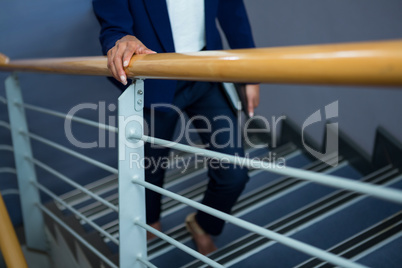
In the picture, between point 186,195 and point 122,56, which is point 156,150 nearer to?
point 122,56

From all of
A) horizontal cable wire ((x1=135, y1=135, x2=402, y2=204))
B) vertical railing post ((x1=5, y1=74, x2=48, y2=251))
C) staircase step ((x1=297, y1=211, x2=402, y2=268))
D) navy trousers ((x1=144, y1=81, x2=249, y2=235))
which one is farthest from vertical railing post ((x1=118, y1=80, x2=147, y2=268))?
vertical railing post ((x1=5, y1=74, x2=48, y2=251))

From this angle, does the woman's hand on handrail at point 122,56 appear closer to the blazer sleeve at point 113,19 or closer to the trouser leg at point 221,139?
the blazer sleeve at point 113,19

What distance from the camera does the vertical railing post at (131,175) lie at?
3.23 ft

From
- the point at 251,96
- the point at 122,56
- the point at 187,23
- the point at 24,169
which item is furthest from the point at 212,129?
the point at 24,169

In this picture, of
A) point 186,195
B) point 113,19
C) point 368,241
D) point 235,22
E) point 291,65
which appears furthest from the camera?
point 186,195

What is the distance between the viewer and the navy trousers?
147 cm

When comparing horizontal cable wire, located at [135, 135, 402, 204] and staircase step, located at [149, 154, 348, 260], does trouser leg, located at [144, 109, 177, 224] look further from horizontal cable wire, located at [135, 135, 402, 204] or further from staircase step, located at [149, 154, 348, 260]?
horizontal cable wire, located at [135, 135, 402, 204]

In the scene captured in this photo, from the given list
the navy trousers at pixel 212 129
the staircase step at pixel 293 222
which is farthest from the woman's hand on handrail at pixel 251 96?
the staircase step at pixel 293 222

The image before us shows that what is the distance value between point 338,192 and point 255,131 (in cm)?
104

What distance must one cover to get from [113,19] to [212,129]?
0.55m

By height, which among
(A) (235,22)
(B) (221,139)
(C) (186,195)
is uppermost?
(A) (235,22)

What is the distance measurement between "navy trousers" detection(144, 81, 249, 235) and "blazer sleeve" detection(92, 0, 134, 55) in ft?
1.01

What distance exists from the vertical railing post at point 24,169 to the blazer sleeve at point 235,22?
3.17 ft

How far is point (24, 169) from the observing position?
72.7 inches
